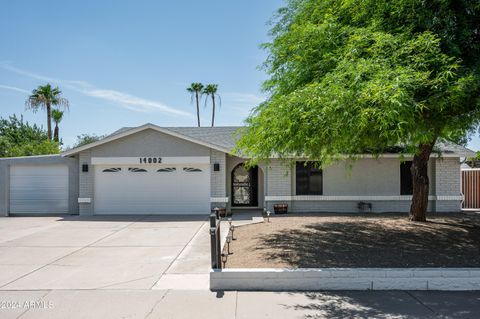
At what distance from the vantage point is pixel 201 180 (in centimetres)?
1641

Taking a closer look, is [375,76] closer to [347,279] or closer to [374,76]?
[374,76]

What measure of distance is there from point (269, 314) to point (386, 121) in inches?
137

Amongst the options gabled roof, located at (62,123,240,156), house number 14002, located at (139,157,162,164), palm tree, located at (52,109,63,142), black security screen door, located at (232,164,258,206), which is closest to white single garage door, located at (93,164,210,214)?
house number 14002, located at (139,157,162,164)

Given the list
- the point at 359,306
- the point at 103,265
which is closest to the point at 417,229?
the point at 359,306

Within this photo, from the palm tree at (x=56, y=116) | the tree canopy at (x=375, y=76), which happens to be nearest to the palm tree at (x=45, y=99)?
the palm tree at (x=56, y=116)

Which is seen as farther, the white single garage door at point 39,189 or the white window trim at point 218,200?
the white single garage door at point 39,189

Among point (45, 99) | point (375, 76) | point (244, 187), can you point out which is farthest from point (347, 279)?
point (45, 99)

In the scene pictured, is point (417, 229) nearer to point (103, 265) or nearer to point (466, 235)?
point (466, 235)

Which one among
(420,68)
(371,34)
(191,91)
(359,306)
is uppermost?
(191,91)

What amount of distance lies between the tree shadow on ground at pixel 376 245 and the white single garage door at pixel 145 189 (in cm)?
660

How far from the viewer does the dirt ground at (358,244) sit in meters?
7.32

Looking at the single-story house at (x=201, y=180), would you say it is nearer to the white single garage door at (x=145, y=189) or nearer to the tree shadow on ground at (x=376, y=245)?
the white single garage door at (x=145, y=189)

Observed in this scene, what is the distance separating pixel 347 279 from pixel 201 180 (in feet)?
35.3

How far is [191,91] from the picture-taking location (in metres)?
46.8
